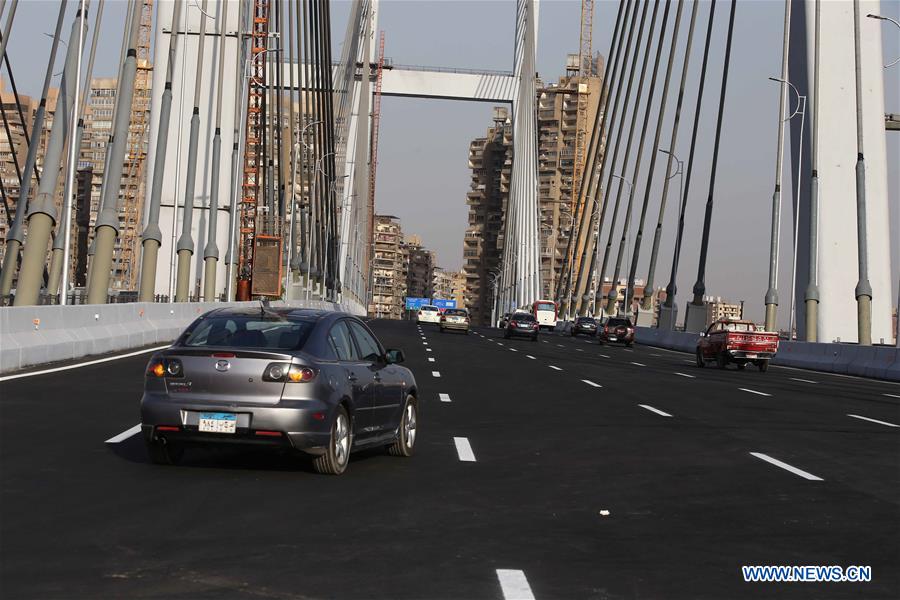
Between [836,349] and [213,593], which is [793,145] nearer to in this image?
[836,349]

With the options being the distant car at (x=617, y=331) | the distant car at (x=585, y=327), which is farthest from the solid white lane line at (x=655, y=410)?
the distant car at (x=585, y=327)

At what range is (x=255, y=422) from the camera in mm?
10703

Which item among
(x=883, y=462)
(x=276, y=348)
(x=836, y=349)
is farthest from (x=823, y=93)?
(x=276, y=348)

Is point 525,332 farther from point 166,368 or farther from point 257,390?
point 257,390

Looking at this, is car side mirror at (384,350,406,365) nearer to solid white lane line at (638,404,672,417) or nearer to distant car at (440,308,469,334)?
solid white lane line at (638,404,672,417)

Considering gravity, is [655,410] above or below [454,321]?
below

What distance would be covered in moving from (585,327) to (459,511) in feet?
241

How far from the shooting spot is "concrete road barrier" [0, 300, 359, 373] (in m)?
22.0

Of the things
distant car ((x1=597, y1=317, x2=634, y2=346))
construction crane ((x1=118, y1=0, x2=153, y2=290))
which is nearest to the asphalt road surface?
distant car ((x1=597, y1=317, x2=634, y2=346))

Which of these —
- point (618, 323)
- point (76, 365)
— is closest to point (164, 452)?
point (76, 365)

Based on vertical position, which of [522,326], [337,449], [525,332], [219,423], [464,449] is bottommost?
[464,449]

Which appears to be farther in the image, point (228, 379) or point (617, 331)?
point (617, 331)

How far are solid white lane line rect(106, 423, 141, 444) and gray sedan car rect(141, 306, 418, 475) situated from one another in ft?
5.07

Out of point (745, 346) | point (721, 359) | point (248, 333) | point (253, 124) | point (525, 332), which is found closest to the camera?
point (248, 333)
